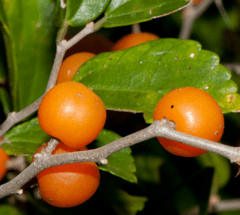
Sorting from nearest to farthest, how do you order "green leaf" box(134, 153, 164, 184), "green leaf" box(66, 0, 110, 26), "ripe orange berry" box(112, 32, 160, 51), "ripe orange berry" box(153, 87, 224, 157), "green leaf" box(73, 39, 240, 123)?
"ripe orange berry" box(153, 87, 224, 157), "green leaf" box(73, 39, 240, 123), "green leaf" box(66, 0, 110, 26), "ripe orange berry" box(112, 32, 160, 51), "green leaf" box(134, 153, 164, 184)

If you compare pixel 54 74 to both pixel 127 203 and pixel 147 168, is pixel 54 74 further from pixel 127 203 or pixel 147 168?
pixel 147 168

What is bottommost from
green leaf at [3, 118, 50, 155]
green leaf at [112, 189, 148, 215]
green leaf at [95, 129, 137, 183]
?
green leaf at [112, 189, 148, 215]

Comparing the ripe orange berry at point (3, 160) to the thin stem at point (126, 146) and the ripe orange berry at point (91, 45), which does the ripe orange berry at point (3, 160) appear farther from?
the ripe orange berry at point (91, 45)

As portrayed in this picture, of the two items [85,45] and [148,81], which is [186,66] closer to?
[148,81]

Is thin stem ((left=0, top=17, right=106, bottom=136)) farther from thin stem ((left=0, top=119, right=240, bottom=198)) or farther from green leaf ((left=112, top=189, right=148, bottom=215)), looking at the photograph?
green leaf ((left=112, top=189, right=148, bottom=215))

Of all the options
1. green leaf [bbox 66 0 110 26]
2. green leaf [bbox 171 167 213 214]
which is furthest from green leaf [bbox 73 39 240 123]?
green leaf [bbox 171 167 213 214]

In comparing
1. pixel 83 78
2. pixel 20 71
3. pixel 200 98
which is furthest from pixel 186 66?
pixel 20 71
